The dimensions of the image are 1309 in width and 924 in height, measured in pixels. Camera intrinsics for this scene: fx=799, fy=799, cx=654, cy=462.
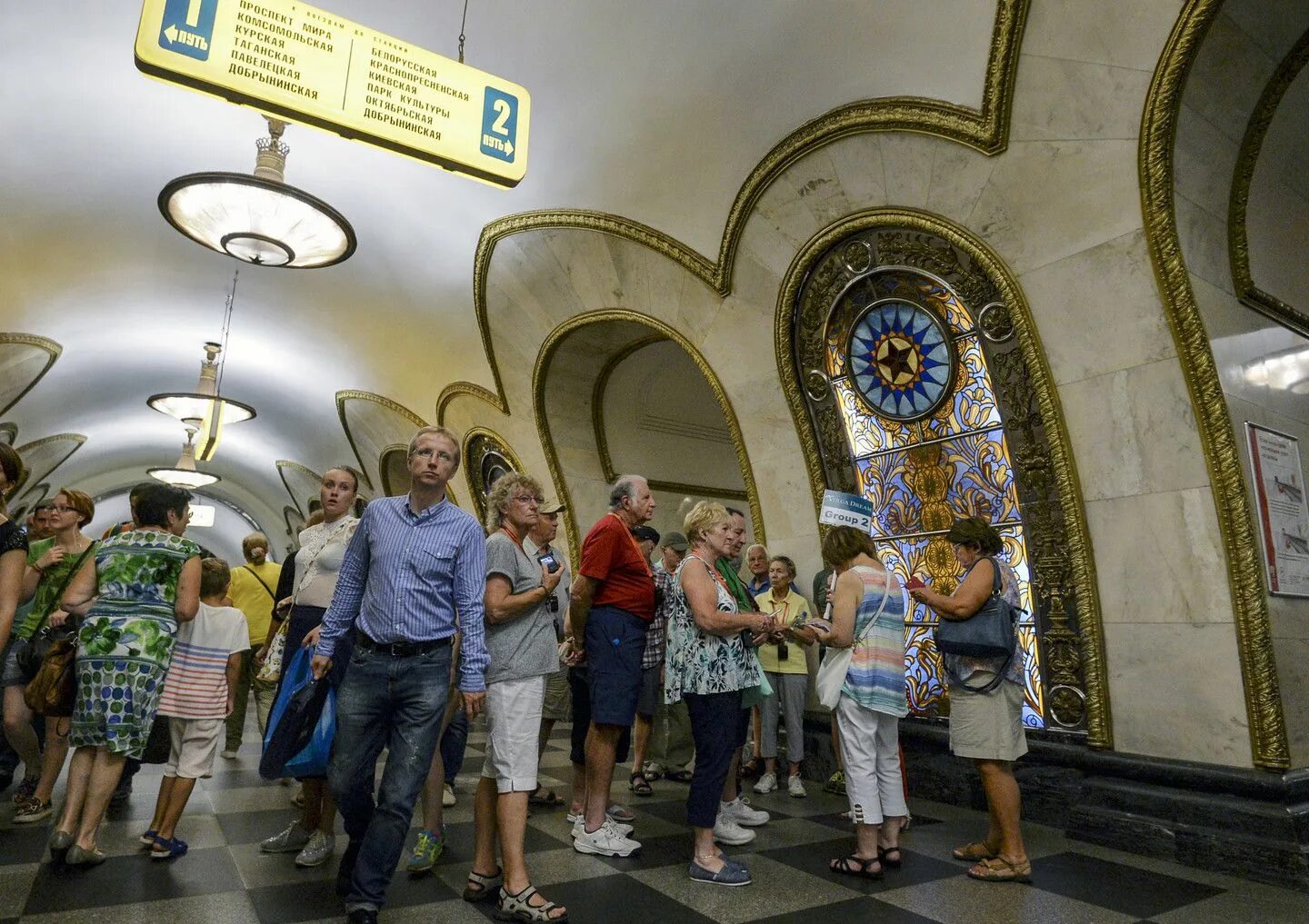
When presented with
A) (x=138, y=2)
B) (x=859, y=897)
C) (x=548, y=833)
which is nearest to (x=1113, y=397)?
(x=859, y=897)

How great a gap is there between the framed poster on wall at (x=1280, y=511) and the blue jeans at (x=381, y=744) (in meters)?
3.88

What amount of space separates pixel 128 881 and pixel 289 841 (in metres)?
0.62

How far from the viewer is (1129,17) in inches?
151

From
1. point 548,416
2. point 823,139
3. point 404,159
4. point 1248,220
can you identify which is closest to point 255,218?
point 404,159

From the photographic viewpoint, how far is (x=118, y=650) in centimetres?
311

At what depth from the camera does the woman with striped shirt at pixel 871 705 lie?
10.8ft

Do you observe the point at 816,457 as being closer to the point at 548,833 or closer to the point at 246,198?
the point at 548,833

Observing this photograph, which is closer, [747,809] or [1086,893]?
[1086,893]

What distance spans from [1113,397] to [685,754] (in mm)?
3389

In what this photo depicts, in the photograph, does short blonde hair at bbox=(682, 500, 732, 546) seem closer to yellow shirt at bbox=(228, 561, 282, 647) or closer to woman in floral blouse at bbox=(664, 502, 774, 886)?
woman in floral blouse at bbox=(664, 502, 774, 886)

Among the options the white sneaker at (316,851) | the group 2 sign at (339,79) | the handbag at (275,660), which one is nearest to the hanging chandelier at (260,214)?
the group 2 sign at (339,79)

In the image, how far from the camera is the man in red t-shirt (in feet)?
11.1

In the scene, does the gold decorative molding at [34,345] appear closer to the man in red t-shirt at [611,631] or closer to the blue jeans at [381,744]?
the man in red t-shirt at [611,631]

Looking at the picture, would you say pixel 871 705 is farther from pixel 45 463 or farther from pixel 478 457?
pixel 45 463
